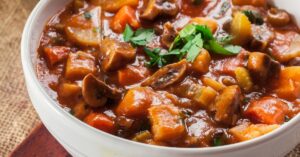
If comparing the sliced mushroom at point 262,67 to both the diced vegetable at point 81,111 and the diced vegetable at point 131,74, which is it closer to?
the diced vegetable at point 131,74

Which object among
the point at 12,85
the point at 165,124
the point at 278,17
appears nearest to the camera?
the point at 165,124

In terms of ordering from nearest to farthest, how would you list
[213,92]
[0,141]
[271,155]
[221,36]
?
[271,155], [213,92], [221,36], [0,141]

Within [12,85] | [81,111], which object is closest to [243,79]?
[81,111]

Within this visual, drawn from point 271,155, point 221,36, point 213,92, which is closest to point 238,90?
point 213,92

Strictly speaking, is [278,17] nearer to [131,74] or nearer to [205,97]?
[205,97]

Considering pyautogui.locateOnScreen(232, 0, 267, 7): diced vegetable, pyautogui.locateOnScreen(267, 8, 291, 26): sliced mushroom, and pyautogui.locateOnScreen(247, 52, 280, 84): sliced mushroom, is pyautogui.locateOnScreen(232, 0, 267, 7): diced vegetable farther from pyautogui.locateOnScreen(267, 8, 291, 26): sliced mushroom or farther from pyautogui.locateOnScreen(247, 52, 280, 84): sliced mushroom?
pyautogui.locateOnScreen(247, 52, 280, 84): sliced mushroom

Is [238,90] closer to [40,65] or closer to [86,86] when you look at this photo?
[86,86]

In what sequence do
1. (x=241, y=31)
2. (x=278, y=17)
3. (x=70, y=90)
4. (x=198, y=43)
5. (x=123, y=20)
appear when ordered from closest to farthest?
(x=70, y=90) → (x=198, y=43) → (x=241, y=31) → (x=123, y=20) → (x=278, y=17)
